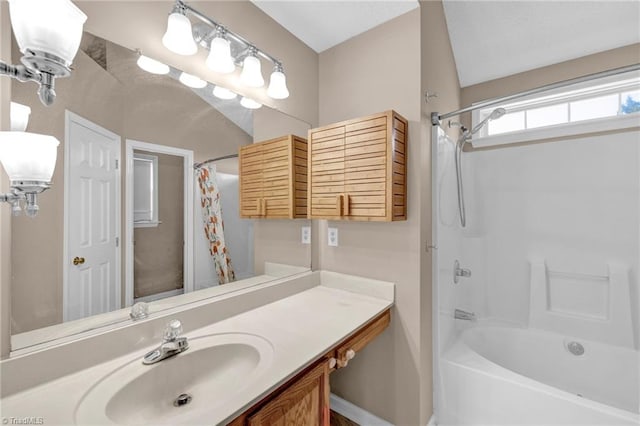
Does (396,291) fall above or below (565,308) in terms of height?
above

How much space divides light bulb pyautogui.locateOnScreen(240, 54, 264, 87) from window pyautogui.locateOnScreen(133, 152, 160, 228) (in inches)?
24.8

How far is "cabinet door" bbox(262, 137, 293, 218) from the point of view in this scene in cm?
167

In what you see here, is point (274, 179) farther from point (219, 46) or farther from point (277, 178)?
point (219, 46)

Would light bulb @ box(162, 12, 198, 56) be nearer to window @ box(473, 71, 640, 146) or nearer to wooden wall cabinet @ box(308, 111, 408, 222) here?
wooden wall cabinet @ box(308, 111, 408, 222)

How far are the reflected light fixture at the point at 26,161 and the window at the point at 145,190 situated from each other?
37 centimetres

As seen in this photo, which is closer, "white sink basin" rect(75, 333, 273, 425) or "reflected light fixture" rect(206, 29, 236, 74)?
"white sink basin" rect(75, 333, 273, 425)

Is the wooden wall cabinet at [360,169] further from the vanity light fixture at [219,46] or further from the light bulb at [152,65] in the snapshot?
the light bulb at [152,65]

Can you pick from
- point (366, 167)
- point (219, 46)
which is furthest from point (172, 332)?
point (219, 46)

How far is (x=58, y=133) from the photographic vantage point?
0.88 metres

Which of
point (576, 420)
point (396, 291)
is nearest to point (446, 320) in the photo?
point (396, 291)

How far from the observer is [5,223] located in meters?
0.79

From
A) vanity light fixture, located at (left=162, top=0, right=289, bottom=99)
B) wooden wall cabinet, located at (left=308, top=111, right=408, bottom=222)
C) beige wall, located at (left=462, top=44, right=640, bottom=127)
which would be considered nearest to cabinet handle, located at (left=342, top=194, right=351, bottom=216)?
wooden wall cabinet, located at (left=308, top=111, right=408, bottom=222)

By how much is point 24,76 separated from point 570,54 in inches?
122

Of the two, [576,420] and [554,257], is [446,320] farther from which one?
[554,257]
